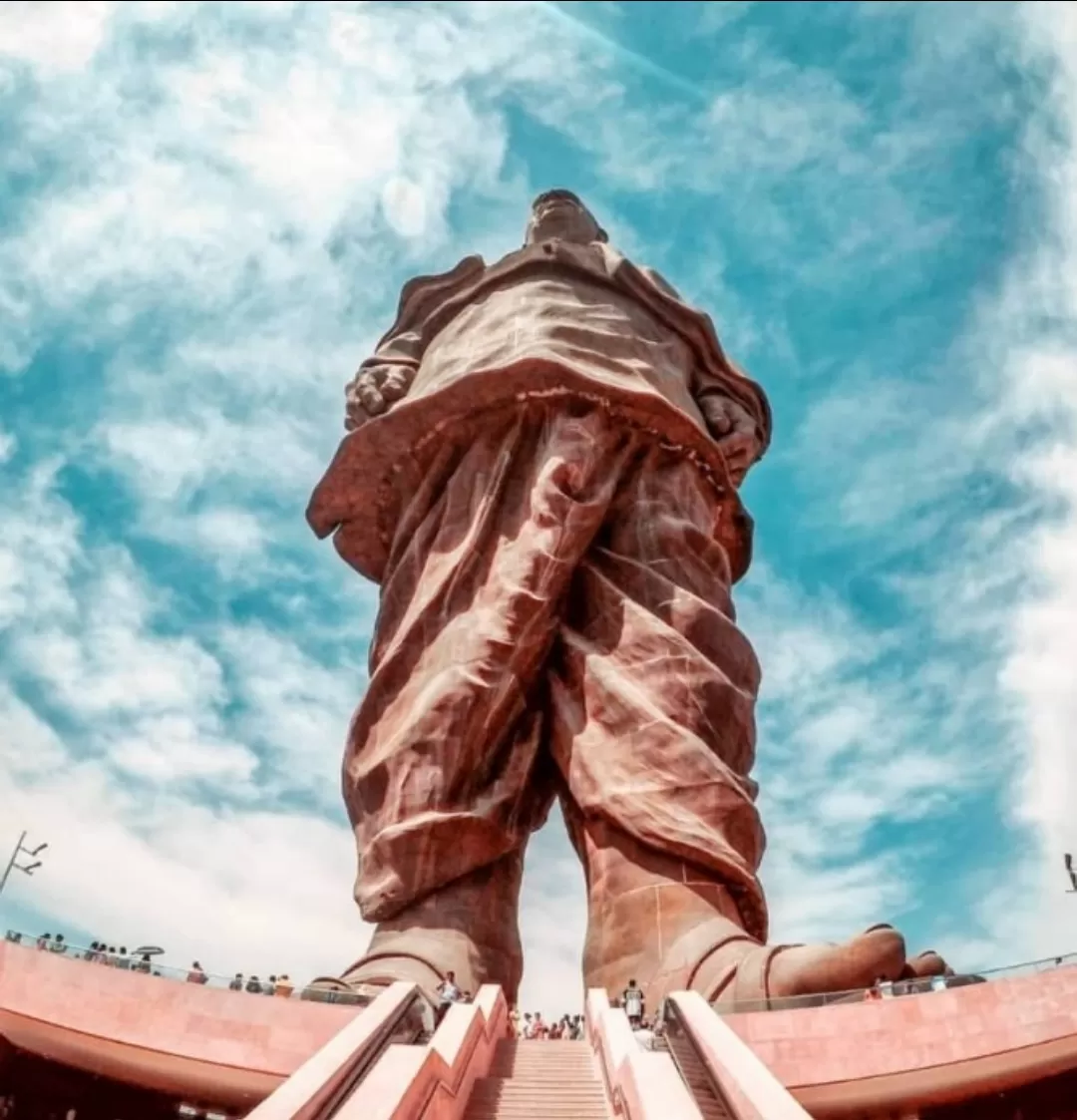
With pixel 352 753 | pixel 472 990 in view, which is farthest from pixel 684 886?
pixel 352 753

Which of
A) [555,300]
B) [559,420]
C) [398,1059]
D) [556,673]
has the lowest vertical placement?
[398,1059]

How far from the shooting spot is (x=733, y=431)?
35.3ft

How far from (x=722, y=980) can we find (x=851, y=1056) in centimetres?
136

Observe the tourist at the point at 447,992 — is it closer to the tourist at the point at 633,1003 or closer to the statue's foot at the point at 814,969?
the tourist at the point at 633,1003

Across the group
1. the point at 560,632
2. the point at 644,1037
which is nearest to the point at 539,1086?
the point at 644,1037

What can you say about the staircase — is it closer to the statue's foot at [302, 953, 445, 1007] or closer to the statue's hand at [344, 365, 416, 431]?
the statue's foot at [302, 953, 445, 1007]

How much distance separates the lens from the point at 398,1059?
3.62 meters

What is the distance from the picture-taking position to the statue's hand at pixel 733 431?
1070 centimetres

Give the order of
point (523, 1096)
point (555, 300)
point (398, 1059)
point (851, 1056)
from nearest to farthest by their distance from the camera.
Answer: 1. point (398, 1059)
2. point (523, 1096)
3. point (851, 1056)
4. point (555, 300)

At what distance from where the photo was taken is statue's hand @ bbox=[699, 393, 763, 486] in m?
10.7

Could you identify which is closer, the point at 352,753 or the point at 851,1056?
the point at 851,1056

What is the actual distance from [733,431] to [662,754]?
13.3 feet

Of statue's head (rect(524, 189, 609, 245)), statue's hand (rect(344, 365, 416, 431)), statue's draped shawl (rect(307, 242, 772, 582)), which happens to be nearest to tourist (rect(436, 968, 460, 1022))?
statue's draped shawl (rect(307, 242, 772, 582))

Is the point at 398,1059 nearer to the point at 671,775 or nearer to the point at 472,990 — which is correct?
the point at 472,990
